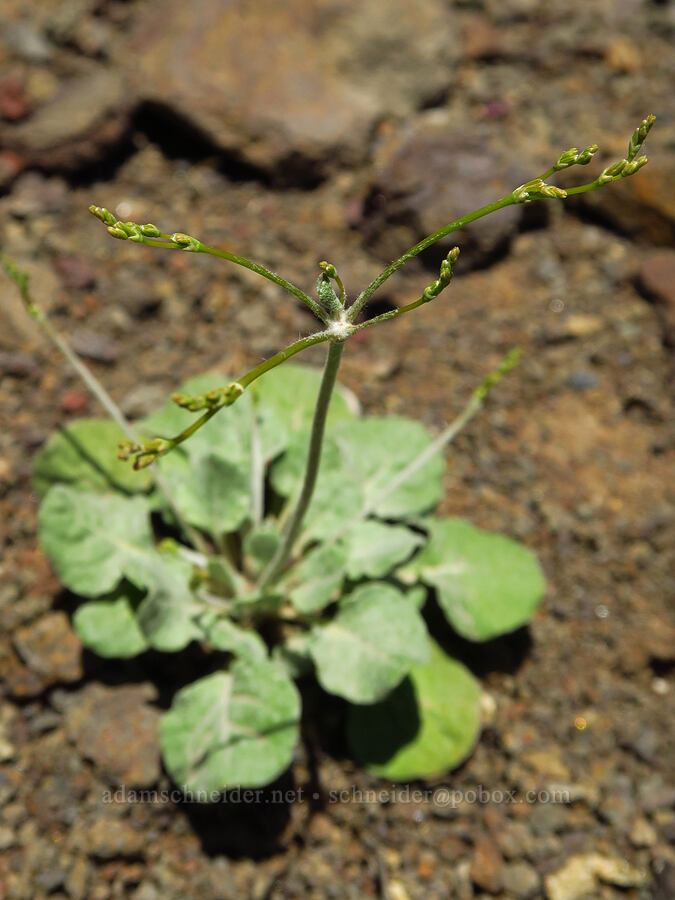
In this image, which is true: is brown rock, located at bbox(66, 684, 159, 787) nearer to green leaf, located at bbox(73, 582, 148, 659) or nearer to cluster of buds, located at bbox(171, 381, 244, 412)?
green leaf, located at bbox(73, 582, 148, 659)

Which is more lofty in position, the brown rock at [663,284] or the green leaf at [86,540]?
the brown rock at [663,284]

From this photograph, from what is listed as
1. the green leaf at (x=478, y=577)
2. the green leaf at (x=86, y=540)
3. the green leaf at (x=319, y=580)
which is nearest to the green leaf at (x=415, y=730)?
the green leaf at (x=478, y=577)

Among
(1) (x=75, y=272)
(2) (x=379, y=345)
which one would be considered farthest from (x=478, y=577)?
(1) (x=75, y=272)

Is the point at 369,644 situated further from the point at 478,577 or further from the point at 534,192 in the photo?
the point at 534,192

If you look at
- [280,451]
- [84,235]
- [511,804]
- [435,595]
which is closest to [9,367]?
[84,235]

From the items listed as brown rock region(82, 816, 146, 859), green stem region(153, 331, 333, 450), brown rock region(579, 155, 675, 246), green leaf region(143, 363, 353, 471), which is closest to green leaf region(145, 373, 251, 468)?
green leaf region(143, 363, 353, 471)

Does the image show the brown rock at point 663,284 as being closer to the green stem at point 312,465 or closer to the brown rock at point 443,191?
the brown rock at point 443,191
